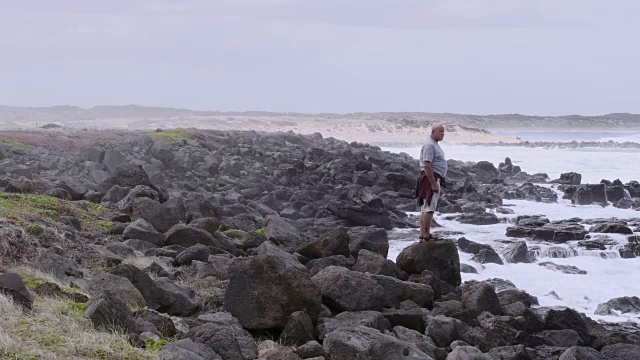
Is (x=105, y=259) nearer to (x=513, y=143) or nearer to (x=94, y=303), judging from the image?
(x=94, y=303)

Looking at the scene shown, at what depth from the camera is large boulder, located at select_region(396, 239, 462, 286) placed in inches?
518

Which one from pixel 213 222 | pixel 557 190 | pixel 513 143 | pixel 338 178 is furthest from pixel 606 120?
pixel 213 222

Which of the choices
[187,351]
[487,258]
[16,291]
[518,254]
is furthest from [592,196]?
[187,351]

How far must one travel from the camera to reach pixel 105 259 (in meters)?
11.9

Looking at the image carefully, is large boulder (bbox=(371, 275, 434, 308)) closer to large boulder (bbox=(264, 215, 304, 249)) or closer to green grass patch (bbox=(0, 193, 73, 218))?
large boulder (bbox=(264, 215, 304, 249))

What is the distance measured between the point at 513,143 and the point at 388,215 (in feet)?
245

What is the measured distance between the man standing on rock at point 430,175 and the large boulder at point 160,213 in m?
4.72

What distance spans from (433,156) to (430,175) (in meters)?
0.31

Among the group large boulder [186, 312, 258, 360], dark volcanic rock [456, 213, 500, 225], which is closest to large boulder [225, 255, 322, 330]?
large boulder [186, 312, 258, 360]

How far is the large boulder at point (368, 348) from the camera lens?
305 inches

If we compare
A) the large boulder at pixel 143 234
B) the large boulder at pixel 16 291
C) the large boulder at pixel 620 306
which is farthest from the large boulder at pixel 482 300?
the large boulder at pixel 16 291

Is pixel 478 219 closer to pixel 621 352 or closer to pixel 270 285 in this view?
pixel 621 352

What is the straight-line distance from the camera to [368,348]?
780 cm

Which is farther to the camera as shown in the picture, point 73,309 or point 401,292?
point 401,292
